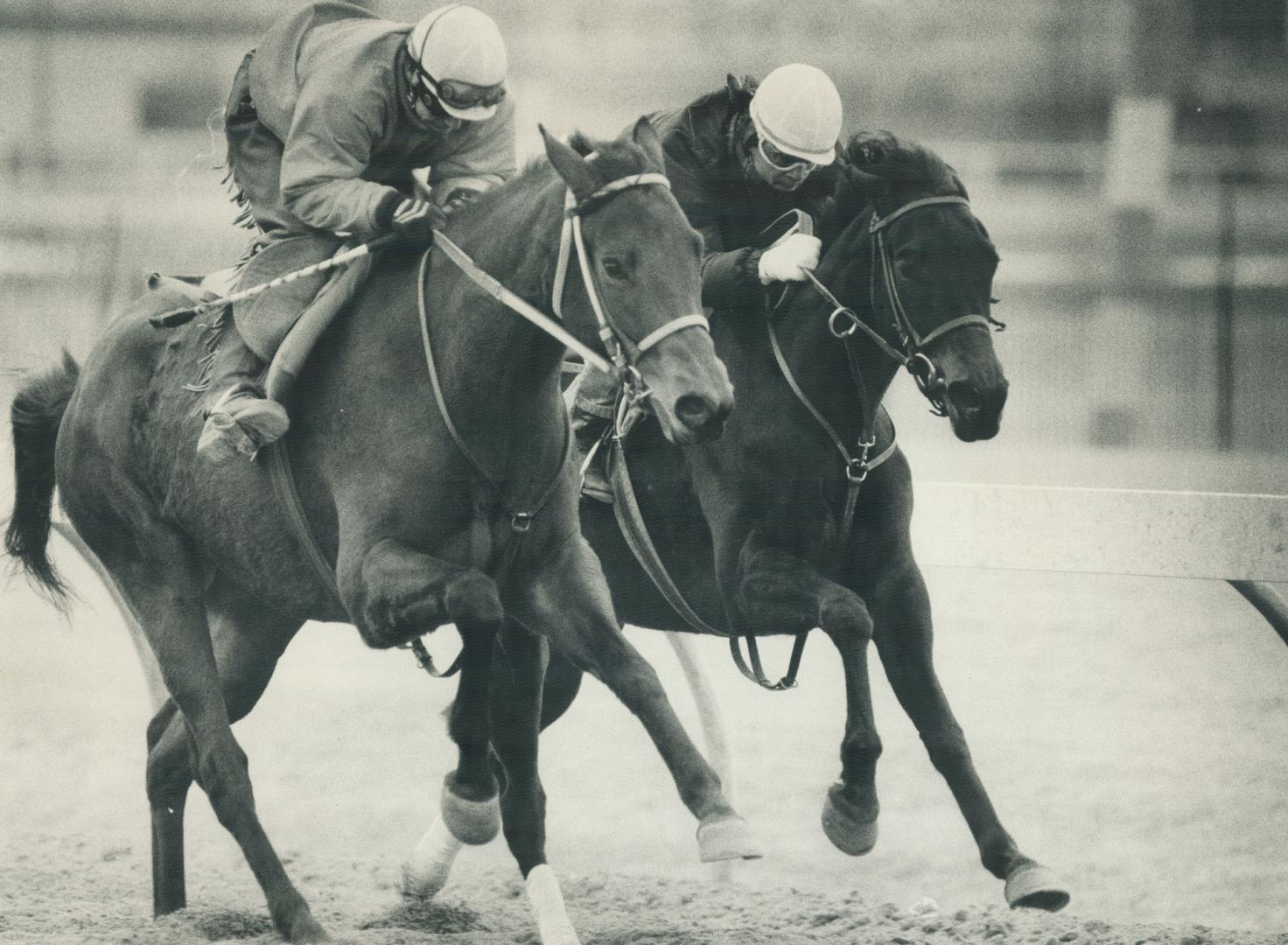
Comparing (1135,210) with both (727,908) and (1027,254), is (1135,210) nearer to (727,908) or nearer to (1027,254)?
(1027,254)

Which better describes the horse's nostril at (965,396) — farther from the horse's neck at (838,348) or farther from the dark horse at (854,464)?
the horse's neck at (838,348)

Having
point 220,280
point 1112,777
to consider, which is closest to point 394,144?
point 220,280

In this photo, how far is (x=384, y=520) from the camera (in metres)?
3.86

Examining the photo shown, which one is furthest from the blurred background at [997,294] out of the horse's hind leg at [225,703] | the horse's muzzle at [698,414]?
the horse's muzzle at [698,414]

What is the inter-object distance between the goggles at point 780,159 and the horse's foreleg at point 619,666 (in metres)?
1.07

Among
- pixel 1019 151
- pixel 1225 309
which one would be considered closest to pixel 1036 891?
pixel 1225 309

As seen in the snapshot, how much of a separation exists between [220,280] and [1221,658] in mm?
5892

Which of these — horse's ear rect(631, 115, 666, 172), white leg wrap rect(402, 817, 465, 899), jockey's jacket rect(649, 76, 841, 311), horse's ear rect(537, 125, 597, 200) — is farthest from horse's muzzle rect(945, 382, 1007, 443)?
white leg wrap rect(402, 817, 465, 899)

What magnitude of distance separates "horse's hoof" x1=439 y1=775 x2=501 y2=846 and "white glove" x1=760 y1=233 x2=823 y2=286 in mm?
1346

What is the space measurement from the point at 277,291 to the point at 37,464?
1433 mm

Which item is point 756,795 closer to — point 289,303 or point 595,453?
point 595,453

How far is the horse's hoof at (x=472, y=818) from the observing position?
155 inches

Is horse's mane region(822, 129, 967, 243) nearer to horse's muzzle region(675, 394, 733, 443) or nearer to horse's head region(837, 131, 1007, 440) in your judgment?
horse's head region(837, 131, 1007, 440)

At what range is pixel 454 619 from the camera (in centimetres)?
368
